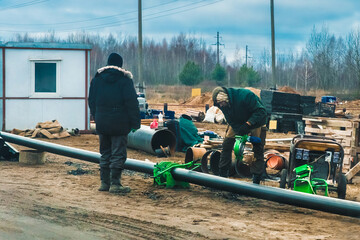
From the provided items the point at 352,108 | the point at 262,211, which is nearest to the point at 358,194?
the point at 262,211

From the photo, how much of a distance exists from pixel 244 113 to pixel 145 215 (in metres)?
3.22

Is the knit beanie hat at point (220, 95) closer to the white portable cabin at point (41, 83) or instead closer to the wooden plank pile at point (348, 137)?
the wooden plank pile at point (348, 137)

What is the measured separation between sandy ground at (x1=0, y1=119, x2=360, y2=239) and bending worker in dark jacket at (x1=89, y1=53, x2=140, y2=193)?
53cm

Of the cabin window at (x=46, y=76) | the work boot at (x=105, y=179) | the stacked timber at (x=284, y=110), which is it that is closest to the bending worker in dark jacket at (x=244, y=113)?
the work boot at (x=105, y=179)

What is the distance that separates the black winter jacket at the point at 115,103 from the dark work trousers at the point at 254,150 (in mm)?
1907

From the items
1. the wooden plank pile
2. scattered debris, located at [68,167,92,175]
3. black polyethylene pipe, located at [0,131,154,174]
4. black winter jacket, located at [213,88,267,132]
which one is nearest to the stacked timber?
the wooden plank pile

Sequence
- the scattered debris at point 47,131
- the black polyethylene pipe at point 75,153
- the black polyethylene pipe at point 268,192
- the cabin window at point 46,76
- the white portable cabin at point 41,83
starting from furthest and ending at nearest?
1. the cabin window at point 46,76
2. the white portable cabin at point 41,83
3. the scattered debris at point 47,131
4. the black polyethylene pipe at point 75,153
5. the black polyethylene pipe at point 268,192

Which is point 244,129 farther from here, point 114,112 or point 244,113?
point 114,112

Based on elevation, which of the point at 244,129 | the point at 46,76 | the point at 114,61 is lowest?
the point at 244,129

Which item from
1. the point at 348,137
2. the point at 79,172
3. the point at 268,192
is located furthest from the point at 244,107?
the point at 79,172

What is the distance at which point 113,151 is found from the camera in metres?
9.05

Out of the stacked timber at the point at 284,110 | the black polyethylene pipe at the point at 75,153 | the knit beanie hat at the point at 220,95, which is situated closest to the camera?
the knit beanie hat at the point at 220,95

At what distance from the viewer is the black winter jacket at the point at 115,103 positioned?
29.3 feet

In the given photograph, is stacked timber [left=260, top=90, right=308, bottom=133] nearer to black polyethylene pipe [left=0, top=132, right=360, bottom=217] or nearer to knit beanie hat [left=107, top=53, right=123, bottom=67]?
black polyethylene pipe [left=0, top=132, right=360, bottom=217]
